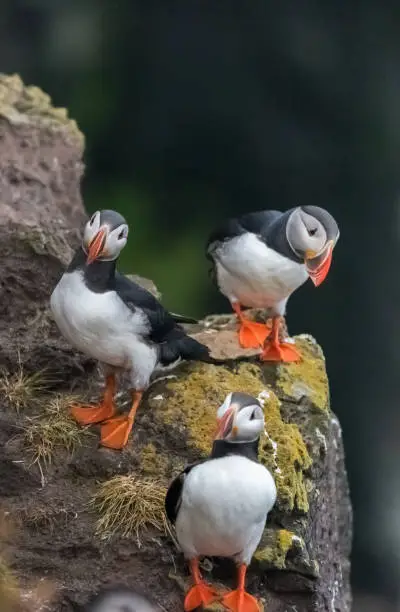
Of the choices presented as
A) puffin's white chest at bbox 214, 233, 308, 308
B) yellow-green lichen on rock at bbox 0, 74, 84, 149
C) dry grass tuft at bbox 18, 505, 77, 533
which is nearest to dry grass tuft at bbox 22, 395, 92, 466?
dry grass tuft at bbox 18, 505, 77, 533

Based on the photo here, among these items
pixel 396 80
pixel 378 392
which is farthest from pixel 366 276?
pixel 396 80

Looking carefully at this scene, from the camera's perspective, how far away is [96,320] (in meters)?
2.28

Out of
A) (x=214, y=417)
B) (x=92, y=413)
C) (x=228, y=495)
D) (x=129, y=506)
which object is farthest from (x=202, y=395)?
(x=228, y=495)

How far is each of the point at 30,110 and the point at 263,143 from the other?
127 cm

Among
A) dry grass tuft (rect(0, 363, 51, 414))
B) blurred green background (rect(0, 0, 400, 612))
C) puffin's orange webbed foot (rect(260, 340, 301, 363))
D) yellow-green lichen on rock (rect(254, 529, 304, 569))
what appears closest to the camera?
yellow-green lichen on rock (rect(254, 529, 304, 569))

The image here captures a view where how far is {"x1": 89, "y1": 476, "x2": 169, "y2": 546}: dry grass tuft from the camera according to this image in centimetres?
224

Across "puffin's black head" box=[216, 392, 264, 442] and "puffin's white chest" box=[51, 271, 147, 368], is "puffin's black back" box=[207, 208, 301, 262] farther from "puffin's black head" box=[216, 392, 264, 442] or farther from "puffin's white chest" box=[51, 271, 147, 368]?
"puffin's black head" box=[216, 392, 264, 442]

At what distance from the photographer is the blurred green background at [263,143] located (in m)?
4.34

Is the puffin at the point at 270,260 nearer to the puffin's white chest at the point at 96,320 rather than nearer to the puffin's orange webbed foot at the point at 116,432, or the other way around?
the puffin's white chest at the point at 96,320

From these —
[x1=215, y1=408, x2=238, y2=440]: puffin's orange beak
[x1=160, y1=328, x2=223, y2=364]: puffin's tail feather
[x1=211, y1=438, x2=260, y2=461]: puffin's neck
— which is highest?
[x1=215, y1=408, x2=238, y2=440]: puffin's orange beak

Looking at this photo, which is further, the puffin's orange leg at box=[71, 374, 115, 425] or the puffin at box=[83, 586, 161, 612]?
the puffin's orange leg at box=[71, 374, 115, 425]

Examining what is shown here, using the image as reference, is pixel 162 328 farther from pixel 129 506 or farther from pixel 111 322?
pixel 129 506

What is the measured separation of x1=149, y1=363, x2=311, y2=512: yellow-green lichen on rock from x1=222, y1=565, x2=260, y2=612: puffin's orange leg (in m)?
0.26

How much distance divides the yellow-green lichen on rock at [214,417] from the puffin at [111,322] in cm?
9
